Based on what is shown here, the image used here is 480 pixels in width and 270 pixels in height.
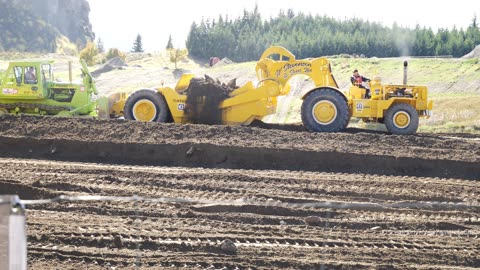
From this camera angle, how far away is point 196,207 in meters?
11.5

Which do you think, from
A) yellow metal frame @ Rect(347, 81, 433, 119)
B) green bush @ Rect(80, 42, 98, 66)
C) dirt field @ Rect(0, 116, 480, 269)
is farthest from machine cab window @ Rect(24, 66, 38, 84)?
green bush @ Rect(80, 42, 98, 66)

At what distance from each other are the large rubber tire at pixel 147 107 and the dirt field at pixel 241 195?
2.05m

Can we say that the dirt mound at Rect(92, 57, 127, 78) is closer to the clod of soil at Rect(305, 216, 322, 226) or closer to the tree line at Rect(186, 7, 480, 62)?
the tree line at Rect(186, 7, 480, 62)

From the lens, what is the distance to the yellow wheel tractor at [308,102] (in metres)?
19.2

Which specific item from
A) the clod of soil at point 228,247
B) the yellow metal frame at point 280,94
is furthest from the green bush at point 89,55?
the clod of soil at point 228,247

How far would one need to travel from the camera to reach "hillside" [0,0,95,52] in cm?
10688

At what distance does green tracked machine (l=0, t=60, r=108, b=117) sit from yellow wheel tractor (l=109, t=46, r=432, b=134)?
1.82 m

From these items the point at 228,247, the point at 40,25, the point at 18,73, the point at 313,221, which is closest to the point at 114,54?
the point at 40,25

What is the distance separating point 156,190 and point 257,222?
110 inches

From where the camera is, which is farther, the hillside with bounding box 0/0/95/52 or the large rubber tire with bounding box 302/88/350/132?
the hillside with bounding box 0/0/95/52

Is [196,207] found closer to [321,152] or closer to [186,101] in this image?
[321,152]

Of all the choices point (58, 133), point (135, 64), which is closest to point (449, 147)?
point (58, 133)

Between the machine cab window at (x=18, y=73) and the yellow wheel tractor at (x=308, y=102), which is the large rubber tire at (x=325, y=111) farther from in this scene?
the machine cab window at (x=18, y=73)

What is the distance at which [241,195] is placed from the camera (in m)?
12.7
